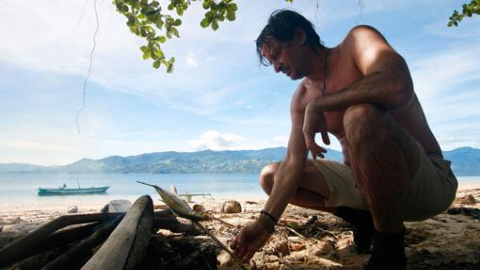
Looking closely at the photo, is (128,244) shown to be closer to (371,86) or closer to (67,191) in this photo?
(371,86)

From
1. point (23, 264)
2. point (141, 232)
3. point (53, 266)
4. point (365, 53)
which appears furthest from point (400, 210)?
point (23, 264)

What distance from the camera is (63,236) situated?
1.93m

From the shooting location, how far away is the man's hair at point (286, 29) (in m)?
2.55

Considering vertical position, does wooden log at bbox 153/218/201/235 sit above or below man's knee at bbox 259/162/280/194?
below

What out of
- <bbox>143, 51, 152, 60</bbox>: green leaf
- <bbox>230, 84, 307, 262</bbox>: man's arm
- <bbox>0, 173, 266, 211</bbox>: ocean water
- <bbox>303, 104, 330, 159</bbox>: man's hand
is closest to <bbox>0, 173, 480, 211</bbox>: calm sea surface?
<bbox>0, 173, 266, 211</bbox>: ocean water

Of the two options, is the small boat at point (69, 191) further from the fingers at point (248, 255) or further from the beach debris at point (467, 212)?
the fingers at point (248, 255)

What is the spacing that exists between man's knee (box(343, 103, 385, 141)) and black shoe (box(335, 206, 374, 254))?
42.2 inches

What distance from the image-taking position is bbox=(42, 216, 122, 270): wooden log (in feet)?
5.31

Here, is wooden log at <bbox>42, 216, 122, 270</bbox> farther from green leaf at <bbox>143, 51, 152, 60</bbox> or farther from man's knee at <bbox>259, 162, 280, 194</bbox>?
green leaf at <bbox>143, 51, 152, 60</bbox>

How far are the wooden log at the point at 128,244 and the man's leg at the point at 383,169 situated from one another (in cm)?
122

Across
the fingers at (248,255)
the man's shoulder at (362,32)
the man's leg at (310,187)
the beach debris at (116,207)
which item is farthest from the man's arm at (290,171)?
the beach debris at (116,207)

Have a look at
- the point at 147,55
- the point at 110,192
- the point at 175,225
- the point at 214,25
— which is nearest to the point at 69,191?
the point at 110,192

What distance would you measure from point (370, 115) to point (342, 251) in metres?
1.42

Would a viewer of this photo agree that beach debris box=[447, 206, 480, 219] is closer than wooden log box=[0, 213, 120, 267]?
No
